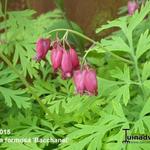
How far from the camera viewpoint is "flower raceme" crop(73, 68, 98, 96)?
1.34 metres

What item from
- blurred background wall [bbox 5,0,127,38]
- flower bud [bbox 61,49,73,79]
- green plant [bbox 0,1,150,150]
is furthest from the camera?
blurred background wall [bbox 5,0,127,38]

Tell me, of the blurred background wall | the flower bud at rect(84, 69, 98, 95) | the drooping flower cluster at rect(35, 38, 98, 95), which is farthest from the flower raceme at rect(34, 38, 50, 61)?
the blurred background wall

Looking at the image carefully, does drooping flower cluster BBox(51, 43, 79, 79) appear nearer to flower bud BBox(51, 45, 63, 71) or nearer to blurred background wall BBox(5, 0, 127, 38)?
flower bud BBox(51, 45, 63, 71)

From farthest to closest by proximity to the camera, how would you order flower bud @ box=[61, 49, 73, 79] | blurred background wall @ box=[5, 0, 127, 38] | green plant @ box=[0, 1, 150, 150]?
blurred background wall @ box=[5, 0, 127, 38] < green plant @ box=[0, 1, 150, 150] < flower bud @ box=[61, 49, 73, 79]

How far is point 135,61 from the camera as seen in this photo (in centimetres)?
162

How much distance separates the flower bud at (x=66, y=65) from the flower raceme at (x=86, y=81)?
0.02 meters

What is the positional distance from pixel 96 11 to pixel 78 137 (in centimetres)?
183

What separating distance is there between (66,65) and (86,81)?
70mm

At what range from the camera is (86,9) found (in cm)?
320

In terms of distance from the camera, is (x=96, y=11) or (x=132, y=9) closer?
(x=132, y=9)

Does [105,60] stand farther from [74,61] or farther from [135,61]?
[74,61]

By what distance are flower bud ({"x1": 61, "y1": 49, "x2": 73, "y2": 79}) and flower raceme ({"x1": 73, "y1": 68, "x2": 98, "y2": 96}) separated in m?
0.02

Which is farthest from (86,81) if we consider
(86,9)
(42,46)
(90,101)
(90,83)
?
(86,9)

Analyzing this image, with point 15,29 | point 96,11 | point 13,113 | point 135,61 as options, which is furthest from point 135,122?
point 96,11
